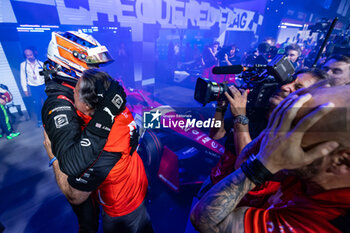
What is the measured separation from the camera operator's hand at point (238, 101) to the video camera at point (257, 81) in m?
0.09

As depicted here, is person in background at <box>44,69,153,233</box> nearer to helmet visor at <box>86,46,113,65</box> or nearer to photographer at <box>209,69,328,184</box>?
helmet visor at <box>86,46,113,65</box>

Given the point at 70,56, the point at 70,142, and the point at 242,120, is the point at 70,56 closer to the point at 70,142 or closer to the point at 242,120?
the point at 70,142

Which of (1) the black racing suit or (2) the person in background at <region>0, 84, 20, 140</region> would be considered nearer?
(1) the black racing suit

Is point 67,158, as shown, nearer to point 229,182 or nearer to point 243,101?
point 229,182

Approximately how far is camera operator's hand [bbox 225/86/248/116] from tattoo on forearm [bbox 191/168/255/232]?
0.95 m

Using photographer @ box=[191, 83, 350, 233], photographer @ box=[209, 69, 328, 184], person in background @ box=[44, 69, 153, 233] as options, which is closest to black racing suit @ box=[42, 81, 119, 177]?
person in background @ box=[44, 69, 153, 233]

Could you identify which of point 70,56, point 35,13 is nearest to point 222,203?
point 70,56

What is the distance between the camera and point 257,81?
1.63 m

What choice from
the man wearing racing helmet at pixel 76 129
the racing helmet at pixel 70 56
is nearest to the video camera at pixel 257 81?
the man wearing racing helmet at pixel 76 129

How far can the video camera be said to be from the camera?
1.50 m

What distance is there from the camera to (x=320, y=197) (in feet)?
2.27

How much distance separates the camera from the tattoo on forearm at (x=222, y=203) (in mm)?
815

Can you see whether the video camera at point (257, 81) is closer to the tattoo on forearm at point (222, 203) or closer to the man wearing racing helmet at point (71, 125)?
the man wearing racing helmet at point (71, 125)

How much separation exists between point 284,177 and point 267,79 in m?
0.98
